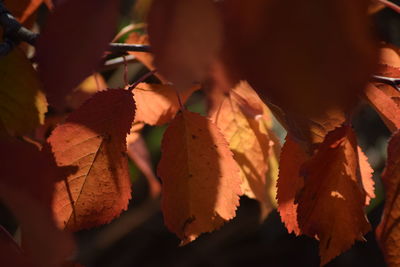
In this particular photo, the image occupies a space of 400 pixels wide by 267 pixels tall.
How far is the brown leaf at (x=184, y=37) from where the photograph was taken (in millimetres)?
303

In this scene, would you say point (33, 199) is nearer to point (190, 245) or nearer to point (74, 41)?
point (74, 41)

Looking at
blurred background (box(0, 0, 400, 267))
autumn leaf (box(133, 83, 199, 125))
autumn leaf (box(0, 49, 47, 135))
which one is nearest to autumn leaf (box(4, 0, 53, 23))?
autumn leaf (box(0, 49, 47, 135))

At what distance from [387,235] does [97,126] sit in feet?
0.90

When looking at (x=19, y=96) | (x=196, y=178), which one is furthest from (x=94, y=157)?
(x=19, y=96)

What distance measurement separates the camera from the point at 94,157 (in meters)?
0.54

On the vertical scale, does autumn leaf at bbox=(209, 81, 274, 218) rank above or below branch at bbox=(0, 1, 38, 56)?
below

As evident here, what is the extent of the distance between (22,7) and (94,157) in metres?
0.24

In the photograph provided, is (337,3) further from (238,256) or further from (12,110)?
(238,256)

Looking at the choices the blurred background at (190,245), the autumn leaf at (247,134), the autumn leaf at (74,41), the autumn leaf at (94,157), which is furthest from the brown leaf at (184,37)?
the blurred background at (190,245)

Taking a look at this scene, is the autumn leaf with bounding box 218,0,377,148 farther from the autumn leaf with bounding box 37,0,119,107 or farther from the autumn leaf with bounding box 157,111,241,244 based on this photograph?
the autumn leaf with bounding box 157,111,241,244

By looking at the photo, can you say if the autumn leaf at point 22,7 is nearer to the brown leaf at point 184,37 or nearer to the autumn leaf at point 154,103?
the autumn leaf at point 154,103

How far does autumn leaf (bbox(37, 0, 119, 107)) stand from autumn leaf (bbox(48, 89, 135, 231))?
0.19m

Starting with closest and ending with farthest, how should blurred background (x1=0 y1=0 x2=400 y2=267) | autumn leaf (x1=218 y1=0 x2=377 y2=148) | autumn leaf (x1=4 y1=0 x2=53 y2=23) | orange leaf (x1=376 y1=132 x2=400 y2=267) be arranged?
1. autumn leaf (x1=218 y1=0 x2=377 y2=148)
2. orange leaf (x1=376 y1=132 x2=400 y2=267)
3. autumn leaf (x1=4 y1=0 x2=53 y2=23)
4. blurred background (x1=0 y1=0 x2=400 y2=267)

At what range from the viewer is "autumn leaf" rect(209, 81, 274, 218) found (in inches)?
27.1
